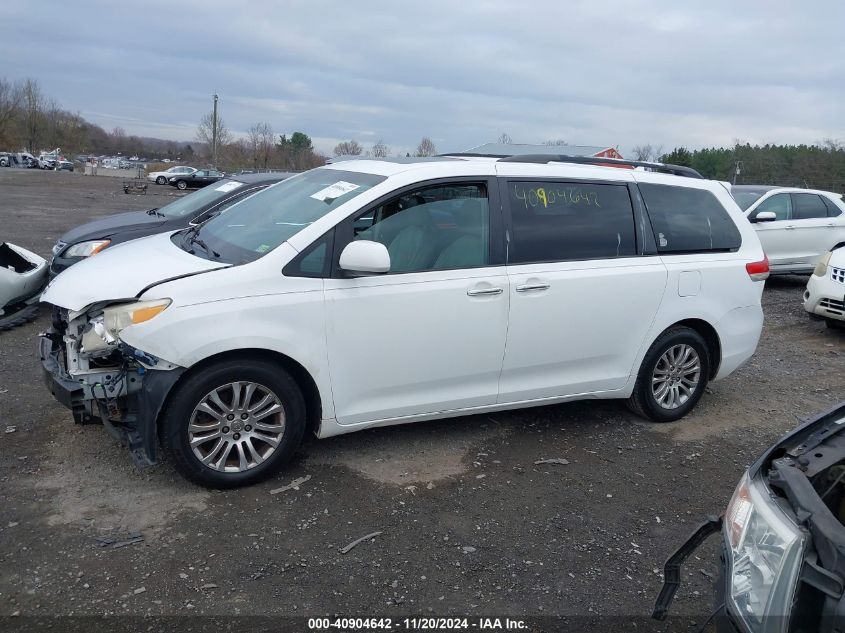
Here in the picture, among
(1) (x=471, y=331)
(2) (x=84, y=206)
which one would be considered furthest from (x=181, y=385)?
(2) (x=84, y=206)

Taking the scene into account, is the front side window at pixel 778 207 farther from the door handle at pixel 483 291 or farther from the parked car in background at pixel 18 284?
the parked car in background at pixel 18 284

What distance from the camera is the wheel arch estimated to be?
3770 millimetres

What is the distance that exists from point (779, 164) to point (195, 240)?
4279 centimetres

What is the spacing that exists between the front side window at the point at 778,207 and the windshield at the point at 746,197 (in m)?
0.15

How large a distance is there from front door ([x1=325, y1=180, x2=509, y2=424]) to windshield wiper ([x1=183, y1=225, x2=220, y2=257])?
841 mm

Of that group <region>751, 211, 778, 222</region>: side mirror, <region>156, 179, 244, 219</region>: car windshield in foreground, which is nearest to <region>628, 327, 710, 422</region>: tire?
<region>156, 179, 244, 219</region>: car windshield in foreground

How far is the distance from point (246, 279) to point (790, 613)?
296 centimetres

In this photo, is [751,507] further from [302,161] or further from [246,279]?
[302,161]

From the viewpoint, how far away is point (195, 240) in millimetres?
4707

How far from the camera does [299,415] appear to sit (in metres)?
4.09

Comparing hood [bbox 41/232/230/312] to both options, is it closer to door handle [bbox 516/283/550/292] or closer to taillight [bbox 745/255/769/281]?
door handle [bbox 516/283/550/292]

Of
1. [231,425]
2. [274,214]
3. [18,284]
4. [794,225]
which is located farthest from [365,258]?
[794,225]

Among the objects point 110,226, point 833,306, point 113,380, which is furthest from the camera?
point 110,226

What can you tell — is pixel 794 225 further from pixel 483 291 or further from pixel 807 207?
pixel 483 291
